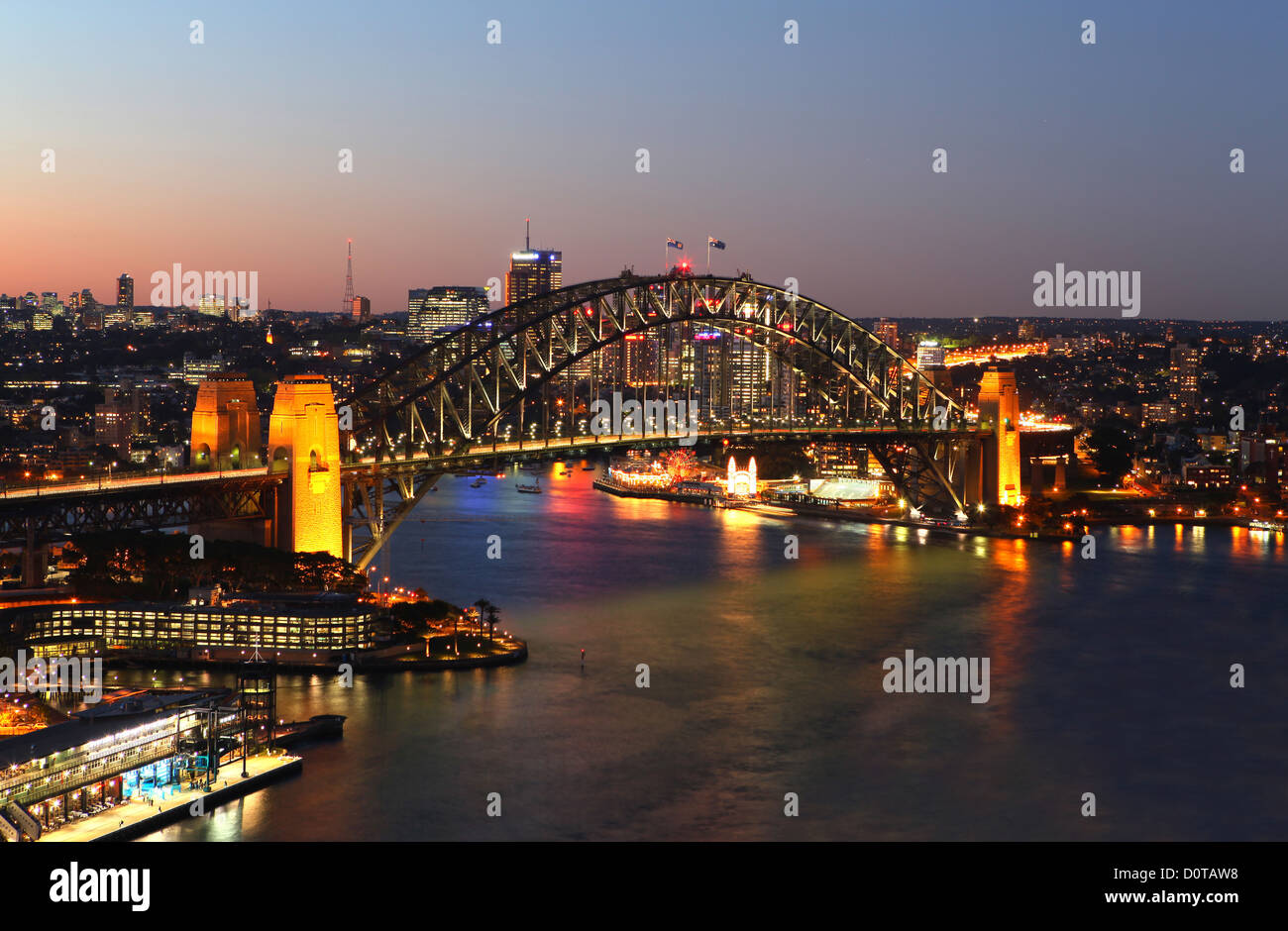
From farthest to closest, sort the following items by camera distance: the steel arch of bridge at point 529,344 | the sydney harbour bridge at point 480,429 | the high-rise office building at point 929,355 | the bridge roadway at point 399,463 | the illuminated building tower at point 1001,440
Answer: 1. the high-rise office building at point 929,355
2. the illuminated building tower at point 1001,440
3. the steel arch of bridge at point 529,344
4. the sydney harbour bridge at point 480,429
5. the bridge roadway at point 399,463

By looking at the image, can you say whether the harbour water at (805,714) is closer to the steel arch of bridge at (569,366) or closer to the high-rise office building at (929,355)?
the steel arch of bridge at (569,366)

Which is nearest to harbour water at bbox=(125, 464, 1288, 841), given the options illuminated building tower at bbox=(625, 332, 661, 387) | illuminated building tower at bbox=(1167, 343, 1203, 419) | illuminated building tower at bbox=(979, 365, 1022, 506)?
illuminated building tower at bbox=(979, 365, 1022, 506)

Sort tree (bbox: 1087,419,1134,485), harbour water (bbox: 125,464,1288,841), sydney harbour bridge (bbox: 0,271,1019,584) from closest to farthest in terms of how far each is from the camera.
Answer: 1. harbour water (bbox: 125,464,1288,841)
2. sydney harbour bridge (bbox: 0,271,1019,584)
3. tree (bbox: 1087,419,1134,485)

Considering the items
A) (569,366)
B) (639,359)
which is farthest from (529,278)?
(569,366)

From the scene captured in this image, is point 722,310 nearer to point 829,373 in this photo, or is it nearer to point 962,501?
point 829,373

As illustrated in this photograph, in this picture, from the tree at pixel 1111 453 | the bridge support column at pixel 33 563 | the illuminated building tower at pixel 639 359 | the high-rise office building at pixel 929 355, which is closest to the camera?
the bridge support column at pixel 33 563

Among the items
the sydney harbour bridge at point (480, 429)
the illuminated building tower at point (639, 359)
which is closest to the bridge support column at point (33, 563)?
the sydney harbour bridge at point (480, 429)

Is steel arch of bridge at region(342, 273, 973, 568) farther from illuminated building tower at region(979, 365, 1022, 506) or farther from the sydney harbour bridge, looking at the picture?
illuminated building tower at region(979, 365, 1022, 506)

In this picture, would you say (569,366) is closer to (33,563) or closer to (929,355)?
(33,563)
